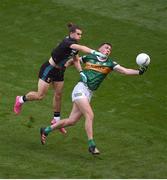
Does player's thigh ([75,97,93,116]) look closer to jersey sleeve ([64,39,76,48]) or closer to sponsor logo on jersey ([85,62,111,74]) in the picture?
sponsor logo on jersey ([85,62,111,74])

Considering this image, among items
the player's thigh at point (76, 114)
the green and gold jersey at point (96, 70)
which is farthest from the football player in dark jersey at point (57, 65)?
the player's thigh at point (76, 114)

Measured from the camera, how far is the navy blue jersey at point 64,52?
13.2m

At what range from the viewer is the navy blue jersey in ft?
43.3

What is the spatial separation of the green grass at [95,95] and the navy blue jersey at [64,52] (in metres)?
1.78

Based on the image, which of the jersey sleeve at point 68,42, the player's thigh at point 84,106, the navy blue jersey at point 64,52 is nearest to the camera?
the player's thigh at point 84,106

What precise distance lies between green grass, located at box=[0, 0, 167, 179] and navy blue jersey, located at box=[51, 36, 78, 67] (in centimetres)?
178

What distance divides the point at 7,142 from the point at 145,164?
3108mm

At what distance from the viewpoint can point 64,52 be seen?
1349cm

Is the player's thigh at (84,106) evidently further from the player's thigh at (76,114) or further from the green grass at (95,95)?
the green grass at (95,95)

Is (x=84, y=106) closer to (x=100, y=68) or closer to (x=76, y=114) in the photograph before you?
(x=76, y=114)

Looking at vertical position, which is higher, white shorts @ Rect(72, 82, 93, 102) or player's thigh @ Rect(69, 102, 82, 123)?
white shorts @ Rect(72, 82, 93, 102)

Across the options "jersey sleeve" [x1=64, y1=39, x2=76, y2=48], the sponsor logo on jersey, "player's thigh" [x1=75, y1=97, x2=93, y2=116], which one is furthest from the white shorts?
"jersey sleeve" [x1=64, y1=39, x2=76, y2=48]

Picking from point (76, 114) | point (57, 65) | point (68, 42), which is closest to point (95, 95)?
point (57, 65)

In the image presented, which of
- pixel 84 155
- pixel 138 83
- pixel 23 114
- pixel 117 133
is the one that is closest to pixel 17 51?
pixel 138 83
